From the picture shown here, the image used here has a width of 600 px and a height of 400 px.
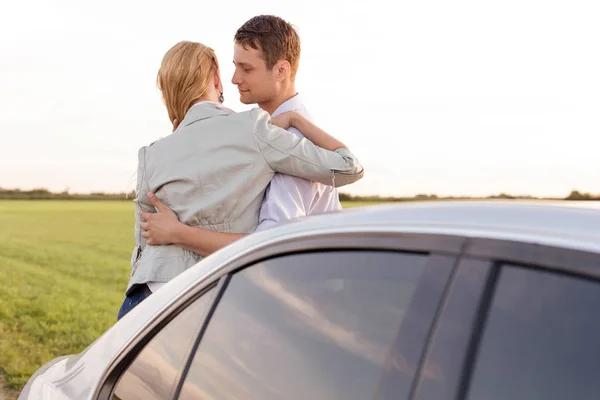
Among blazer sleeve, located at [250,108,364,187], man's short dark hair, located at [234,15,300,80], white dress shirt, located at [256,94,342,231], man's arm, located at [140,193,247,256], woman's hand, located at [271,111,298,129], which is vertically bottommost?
man's arm, located at [140,193,247,256]

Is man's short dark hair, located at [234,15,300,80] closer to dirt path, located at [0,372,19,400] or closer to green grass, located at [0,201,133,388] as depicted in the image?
dirt path, located at [0,372,19,400]

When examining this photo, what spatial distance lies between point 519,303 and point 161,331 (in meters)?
1.15

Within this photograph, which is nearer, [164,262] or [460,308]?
[460,308]

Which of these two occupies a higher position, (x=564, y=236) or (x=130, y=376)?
(x=564, y=236)

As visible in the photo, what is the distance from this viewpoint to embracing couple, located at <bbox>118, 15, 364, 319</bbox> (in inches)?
136

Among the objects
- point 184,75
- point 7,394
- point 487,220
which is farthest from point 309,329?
point 7,394

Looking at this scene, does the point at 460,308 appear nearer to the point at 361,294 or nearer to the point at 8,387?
the point at 361,294

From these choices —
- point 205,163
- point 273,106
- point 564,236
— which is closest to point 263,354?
point 564,236

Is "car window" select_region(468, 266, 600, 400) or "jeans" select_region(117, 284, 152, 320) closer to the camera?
"car window" select_region(468, 266, 600, 400)

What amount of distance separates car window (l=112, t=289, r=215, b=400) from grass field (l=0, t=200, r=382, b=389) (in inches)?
260

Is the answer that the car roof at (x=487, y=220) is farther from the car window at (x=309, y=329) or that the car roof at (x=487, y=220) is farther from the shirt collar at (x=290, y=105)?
the shirt collar at (x=290, y=105)

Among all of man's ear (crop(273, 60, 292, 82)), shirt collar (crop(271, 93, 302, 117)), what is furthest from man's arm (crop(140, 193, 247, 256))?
man's ear (crop(273, 60, 292, 82))

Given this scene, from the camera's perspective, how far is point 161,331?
2.26m

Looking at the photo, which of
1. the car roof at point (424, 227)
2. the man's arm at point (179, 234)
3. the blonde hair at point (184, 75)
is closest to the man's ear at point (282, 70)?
the blonde hair at point (184, 75)
